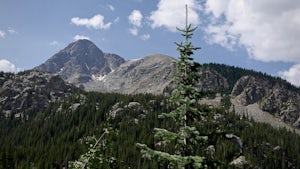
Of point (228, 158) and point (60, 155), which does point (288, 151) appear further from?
point (60, 155)

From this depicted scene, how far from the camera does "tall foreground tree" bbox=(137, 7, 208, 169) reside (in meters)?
14.9

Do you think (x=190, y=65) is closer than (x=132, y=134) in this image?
Yes

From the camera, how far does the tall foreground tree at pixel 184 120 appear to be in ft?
49.0

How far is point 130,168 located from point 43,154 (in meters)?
43.2

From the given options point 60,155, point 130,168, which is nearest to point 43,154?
point 60,155

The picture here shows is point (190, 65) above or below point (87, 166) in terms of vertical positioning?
above

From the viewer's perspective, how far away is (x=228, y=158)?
16588 cm

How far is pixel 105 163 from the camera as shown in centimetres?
1089

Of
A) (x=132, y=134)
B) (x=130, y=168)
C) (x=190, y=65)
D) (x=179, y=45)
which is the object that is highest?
(x=179, y=45)

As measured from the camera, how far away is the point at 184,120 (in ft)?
53.8

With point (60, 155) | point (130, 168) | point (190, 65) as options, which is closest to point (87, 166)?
point (190, 65)

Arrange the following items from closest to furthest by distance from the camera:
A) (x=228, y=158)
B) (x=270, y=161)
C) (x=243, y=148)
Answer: (x=228, y=158) → (x=270, y=161) → (x=243, y=148)

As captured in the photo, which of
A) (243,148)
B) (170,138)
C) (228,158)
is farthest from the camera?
(243,148)

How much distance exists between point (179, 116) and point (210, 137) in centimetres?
183
